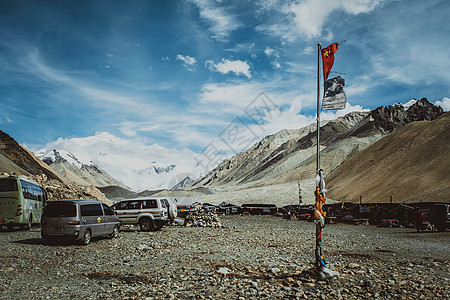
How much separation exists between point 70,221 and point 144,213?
8662mm

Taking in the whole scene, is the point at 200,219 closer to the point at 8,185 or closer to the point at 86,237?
the point at 8,185

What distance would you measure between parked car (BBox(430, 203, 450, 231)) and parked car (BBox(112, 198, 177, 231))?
20952 mm

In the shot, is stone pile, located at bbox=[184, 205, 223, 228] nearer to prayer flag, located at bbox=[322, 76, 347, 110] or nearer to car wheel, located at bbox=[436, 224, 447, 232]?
car wheel, located at bbox=[436, 224, 447, 232]

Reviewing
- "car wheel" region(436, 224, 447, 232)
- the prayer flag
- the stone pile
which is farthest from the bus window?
"car wheel" region(436, 224, 447, 232)

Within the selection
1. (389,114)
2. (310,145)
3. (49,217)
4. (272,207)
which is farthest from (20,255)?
(310,145)

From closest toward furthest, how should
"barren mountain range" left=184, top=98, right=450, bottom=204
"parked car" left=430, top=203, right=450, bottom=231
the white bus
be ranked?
the white bus → "parked car" left=430, top=203, right=450, bottom=231 → "barren mountain range" left=184, top=98, right=450, bottom=204

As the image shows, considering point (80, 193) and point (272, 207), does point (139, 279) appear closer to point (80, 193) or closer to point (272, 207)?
point (80, 193)

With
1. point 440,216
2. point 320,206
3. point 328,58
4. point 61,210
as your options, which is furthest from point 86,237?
point 440,216

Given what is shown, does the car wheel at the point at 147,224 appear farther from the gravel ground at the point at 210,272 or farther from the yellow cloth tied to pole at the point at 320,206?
the yellow cloth tied to pole at the point at 320,206

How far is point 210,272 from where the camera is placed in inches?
466

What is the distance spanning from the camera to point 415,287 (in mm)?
10344

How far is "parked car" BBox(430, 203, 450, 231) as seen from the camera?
2844 cm

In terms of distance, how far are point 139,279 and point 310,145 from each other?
17246 cm

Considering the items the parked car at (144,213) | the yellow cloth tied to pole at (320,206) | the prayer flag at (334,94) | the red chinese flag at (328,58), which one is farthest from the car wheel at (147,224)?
the red chinese flag at (328,58)
